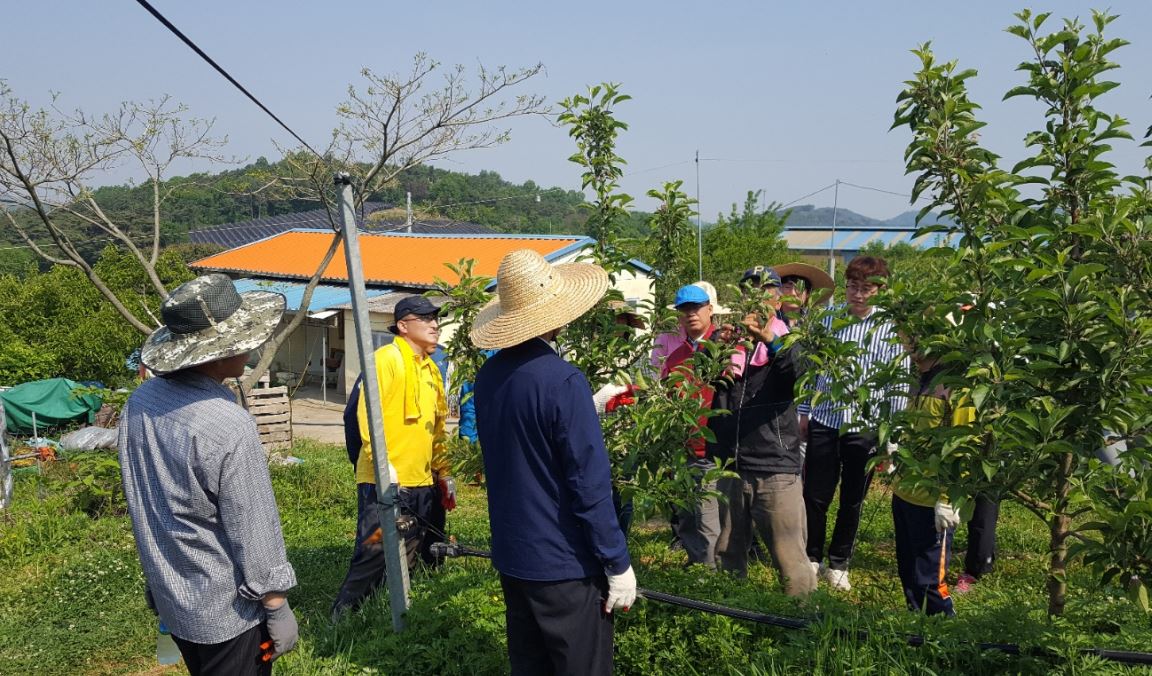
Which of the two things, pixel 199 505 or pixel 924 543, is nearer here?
pixel 199 505

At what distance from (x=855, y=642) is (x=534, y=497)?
1338 millimetres

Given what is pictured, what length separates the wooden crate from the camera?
37.5 ft

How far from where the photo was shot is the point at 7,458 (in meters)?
9.29

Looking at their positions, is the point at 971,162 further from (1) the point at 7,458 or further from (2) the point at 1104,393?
(1) the point at 7,458

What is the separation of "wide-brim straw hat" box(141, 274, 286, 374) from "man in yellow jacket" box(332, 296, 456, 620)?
5.89 ft

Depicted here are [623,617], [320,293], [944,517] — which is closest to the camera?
[623,617]

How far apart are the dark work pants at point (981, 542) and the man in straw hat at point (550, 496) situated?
135 inches

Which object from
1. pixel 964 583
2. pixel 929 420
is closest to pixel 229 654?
pixel 929 420

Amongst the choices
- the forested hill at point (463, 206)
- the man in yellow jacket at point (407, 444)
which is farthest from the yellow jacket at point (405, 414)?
the forested hill at point (463, 206)

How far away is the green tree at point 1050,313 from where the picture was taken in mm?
2621

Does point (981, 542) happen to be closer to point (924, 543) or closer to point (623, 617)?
point (924, 543)

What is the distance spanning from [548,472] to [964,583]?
3813 mm

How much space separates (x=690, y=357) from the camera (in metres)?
4.39

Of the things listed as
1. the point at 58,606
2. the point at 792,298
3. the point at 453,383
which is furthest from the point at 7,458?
the point at 792,298
